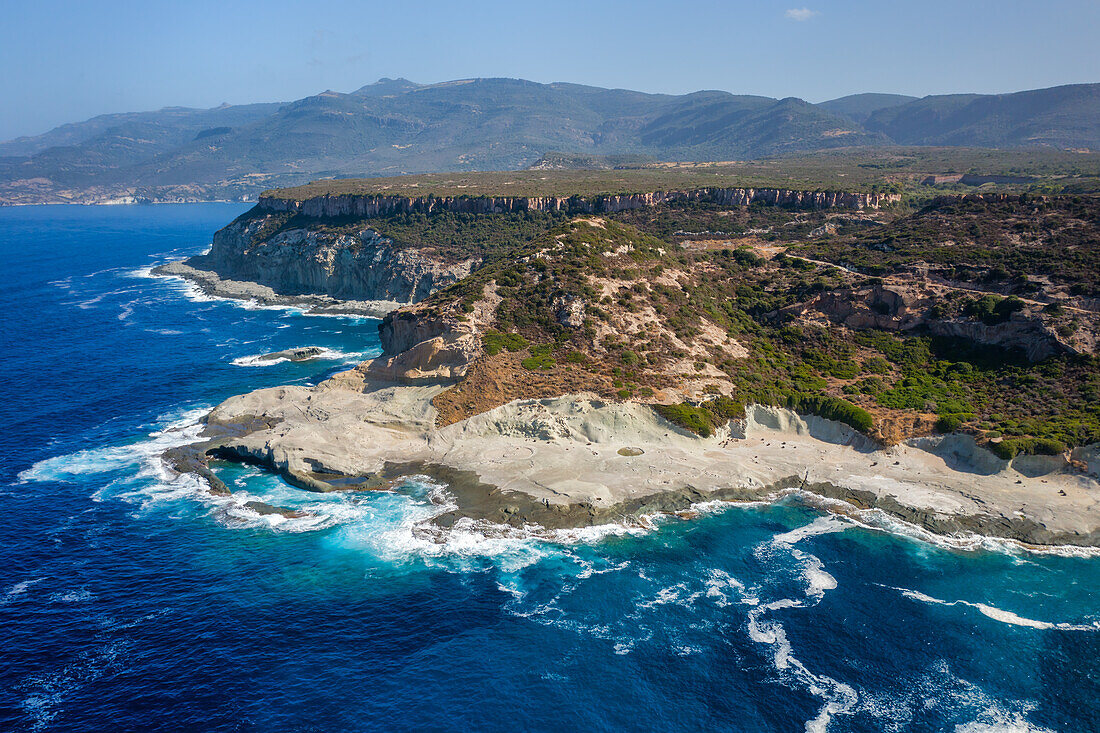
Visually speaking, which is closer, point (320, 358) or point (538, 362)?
point (538, 362)

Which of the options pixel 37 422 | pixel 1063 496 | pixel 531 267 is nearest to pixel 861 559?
pixel 1063 496

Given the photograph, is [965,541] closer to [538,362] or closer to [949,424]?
[949,424]

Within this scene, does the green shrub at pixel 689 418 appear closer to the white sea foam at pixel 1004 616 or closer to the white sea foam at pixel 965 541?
the white sea foam at pixel 965 541

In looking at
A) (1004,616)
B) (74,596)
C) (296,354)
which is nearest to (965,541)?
(1004,616)

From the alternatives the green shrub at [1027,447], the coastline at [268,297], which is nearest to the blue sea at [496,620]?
the green shrub at [1027,447]

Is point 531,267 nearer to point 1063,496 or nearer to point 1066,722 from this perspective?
point 1063,496
